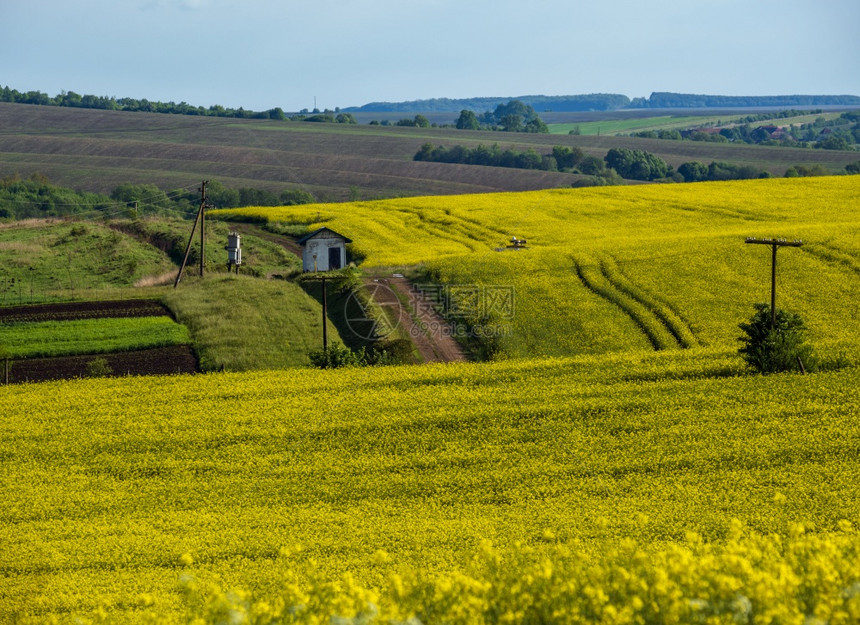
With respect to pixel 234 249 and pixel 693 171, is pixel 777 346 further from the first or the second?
pixel 693 171

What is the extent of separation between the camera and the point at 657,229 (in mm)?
67562

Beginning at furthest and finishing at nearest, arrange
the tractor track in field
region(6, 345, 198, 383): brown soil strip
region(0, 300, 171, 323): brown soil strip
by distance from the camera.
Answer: region(0, 300, 171, 323): brown soil strip → the tractor track in field → region(6, 345, 198, 383): brown soil strip

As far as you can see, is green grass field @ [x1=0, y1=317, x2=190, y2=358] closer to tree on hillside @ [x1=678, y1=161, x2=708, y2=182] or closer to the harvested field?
the harvested field

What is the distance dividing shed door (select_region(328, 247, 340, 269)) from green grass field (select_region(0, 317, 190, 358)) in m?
13.8

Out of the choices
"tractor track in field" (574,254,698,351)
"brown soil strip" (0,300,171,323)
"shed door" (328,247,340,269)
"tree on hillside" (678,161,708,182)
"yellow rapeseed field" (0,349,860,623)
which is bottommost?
"yellow rapeseed field" (0,349,860,623)

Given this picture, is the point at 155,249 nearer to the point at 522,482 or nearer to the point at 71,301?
the point at 71,301

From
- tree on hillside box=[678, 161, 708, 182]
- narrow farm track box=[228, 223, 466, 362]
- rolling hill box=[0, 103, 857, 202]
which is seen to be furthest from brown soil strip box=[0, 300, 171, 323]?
tree on hillside box=[678, 161, 708, 182]

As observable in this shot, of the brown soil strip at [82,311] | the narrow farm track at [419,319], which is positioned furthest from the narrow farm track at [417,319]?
the brown soil strip at [82,311]

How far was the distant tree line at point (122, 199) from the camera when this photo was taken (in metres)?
105

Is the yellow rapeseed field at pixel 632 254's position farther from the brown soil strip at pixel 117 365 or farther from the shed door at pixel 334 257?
the brown soil strip at pixel 117 365

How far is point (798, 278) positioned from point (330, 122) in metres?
136

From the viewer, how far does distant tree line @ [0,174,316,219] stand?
105 m

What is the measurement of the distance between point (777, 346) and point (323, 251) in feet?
103

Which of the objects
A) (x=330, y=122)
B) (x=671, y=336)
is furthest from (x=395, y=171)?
(x=671, y=336)
